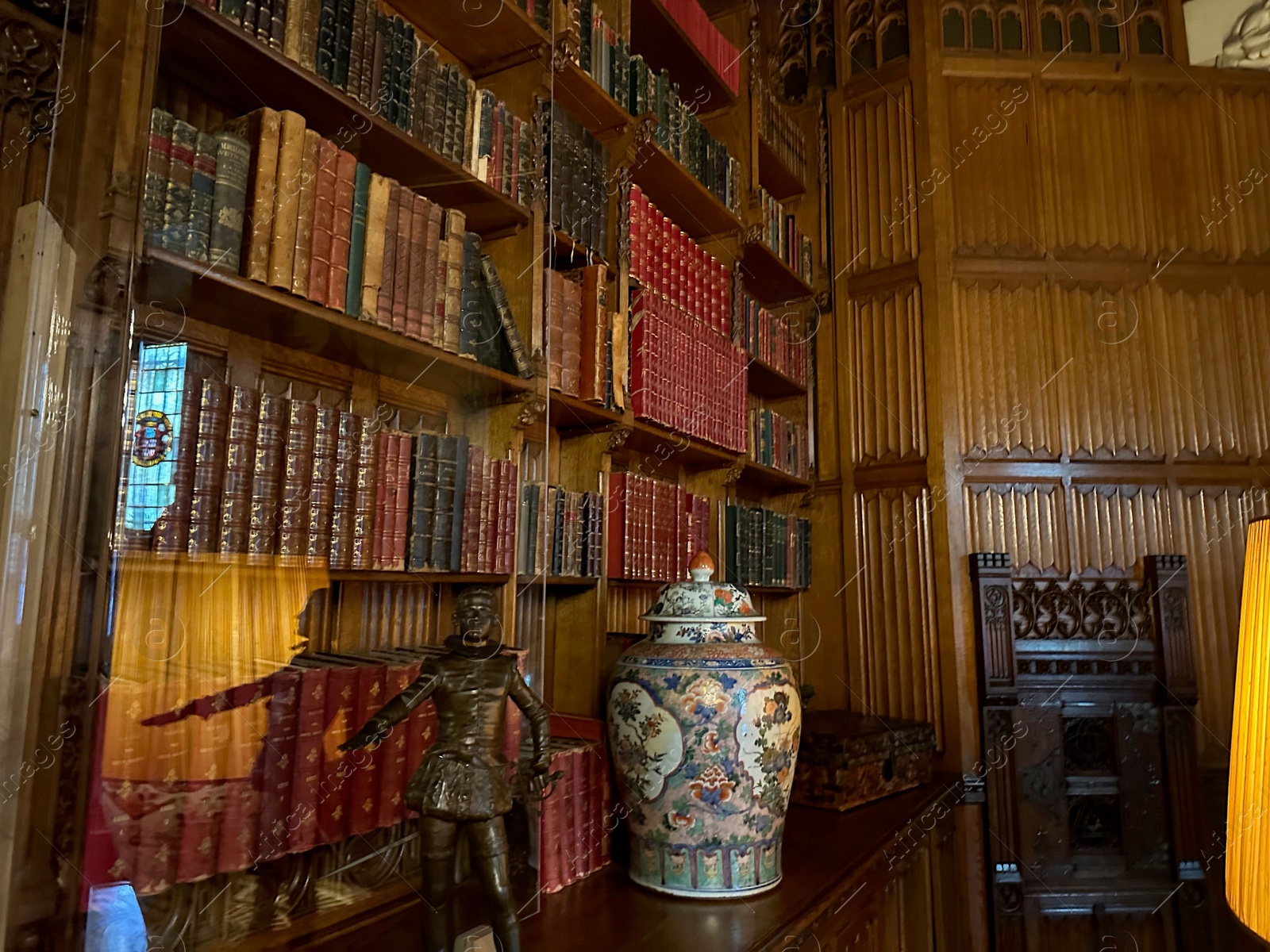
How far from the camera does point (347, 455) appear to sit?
3.93ft

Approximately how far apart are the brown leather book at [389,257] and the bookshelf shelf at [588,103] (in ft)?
1.80

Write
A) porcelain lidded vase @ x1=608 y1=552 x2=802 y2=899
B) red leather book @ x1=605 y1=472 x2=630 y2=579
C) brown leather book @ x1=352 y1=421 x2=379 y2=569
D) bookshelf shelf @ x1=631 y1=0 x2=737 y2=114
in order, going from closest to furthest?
brown leather book @ x1=352 y1=421 x2=379 y2=569, porcelain lidded vase @ x1=608 y1=552 x2=802 y2=899, red leather book @ x1=605 y1=472 x2=630 y2=579, bookshelf shelf @ x1=631 y1=0 x2=737 y2=114

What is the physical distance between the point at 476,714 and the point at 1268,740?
85 cm

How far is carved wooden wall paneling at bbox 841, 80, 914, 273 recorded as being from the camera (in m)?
2.98

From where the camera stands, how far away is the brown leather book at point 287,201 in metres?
1.12

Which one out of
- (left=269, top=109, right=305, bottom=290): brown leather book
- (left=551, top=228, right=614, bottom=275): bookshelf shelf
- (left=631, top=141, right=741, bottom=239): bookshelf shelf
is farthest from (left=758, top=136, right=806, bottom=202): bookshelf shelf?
(left=269, top=109, right=305, bottom=290): brown leather book

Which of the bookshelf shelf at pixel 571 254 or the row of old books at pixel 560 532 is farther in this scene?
the bookshelf shelf at pixel 571 254

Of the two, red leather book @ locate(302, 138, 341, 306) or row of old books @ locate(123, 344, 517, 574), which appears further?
red leather book @ locate(302, 138, 341, 306)

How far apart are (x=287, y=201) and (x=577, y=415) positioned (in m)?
0.81

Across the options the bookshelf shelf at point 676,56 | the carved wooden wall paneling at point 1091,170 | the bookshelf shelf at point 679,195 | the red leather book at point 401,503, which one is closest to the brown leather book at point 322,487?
the red leather book at point 401,503

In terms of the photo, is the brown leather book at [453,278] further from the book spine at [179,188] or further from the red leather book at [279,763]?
the red leather book at [279,763]

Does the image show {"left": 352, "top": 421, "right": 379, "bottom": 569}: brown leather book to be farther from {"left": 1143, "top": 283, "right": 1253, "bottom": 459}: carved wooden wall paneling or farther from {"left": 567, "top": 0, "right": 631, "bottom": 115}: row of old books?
{"left": 1143, "top": 283, "right": 1253, "bottom": 459}: carved wooden wall paneling

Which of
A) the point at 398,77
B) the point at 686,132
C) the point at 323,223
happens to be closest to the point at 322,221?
the point at 323,223

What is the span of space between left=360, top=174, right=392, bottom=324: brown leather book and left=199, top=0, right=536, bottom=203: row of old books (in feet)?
0.41
